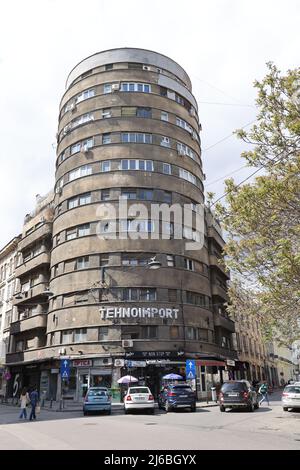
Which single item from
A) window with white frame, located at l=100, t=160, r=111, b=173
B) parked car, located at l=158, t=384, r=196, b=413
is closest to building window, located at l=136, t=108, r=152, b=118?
window with white frame, located at l=100, t=160, r=111, b=173

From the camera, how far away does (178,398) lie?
2288 cm

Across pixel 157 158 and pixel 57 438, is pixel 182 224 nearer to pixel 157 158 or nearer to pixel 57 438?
pixel 157 158

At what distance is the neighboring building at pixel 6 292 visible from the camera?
48.6 metres

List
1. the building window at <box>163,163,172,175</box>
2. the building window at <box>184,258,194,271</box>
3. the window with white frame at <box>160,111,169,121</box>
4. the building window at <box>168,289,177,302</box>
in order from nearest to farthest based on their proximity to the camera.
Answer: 1. the building window at <box>168,289,177,302</box>
2. the building window at <box>184,258,194,271</box>
3. the building window at <box>163,163,172,175</box>
4. the window with white frame at <box>160,111,169,121</box>

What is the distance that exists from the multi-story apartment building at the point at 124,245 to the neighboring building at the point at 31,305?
222 millimetres

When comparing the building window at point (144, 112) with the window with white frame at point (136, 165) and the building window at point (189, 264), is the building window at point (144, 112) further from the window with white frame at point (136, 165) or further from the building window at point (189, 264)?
the building window at point (189, 264)

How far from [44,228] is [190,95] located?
70.4 feet

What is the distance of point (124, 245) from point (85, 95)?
16884 millimetres

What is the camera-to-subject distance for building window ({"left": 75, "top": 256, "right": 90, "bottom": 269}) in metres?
36.3

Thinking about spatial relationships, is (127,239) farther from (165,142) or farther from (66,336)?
(165,142)

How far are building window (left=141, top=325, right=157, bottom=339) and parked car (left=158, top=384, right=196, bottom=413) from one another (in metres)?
10.2

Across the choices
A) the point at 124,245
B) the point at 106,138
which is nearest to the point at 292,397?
the point at 124,245

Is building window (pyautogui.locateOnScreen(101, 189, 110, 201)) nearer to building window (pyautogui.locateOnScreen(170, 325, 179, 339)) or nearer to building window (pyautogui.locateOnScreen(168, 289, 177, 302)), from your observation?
building window (pyautogui.locateOnScreen(168, 289, 177, 302))

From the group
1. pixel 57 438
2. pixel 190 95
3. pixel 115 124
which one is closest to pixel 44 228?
pixel 115 124
